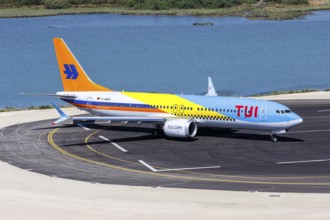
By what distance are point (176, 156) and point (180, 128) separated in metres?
5.55

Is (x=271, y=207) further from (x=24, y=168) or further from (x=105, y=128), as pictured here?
(x=105, y=128)

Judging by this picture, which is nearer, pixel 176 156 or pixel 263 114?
pixel 176 156

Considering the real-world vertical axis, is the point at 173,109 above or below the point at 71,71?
below

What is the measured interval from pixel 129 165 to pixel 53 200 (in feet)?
35.5

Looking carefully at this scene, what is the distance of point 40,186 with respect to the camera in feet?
181

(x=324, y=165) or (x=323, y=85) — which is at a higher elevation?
(x=324, y=165)

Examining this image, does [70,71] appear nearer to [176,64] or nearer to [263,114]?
[263,114]

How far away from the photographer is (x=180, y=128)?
69000mm

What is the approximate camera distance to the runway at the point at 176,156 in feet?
183

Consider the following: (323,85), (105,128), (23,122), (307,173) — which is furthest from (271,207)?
(323,85)

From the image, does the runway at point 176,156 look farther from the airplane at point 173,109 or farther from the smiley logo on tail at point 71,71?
the smiley logo on tail at point 71,71

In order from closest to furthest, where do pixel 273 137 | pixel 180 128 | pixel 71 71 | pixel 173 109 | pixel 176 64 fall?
pixel 273 137 → pixel 180 128 → pixel 173 109 → pixel 71 71 → pixel 176 64

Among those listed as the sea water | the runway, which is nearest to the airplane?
the runway

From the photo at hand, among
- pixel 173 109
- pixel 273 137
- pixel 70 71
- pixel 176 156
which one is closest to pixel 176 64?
pixel 70 71
